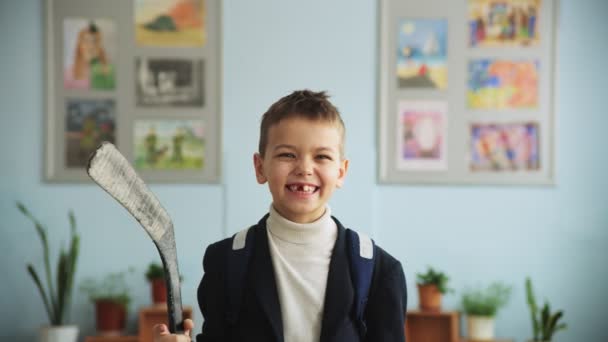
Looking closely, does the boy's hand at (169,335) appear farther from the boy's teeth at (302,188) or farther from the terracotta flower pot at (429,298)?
the terracotta flower pot at (429,298)

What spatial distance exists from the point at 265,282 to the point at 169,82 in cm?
306

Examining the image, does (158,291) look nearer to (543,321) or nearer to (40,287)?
(40,287)

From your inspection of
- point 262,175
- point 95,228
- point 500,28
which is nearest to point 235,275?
point 262,175

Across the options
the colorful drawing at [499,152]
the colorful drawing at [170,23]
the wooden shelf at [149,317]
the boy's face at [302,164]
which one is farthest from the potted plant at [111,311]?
the boy's face at [302,164]

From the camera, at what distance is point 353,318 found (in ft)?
4.07

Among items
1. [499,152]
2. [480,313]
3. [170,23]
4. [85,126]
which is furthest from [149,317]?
[499,152]

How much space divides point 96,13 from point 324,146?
126 inches

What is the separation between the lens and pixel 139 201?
1028 millimetres

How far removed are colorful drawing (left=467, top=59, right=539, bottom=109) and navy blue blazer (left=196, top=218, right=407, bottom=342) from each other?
3040mm

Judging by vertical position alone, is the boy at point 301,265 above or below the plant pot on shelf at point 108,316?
above

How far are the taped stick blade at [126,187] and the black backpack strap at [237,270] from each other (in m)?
0.17

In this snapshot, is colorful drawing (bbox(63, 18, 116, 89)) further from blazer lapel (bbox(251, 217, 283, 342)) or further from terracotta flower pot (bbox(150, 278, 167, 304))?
blazer lapel (bbox(251, 217, 283, 342))

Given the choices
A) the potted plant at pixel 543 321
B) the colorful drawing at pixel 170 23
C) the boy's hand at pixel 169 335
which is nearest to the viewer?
the boy's hand at pixel 169 335

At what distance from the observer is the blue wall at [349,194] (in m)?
→ 4.10
